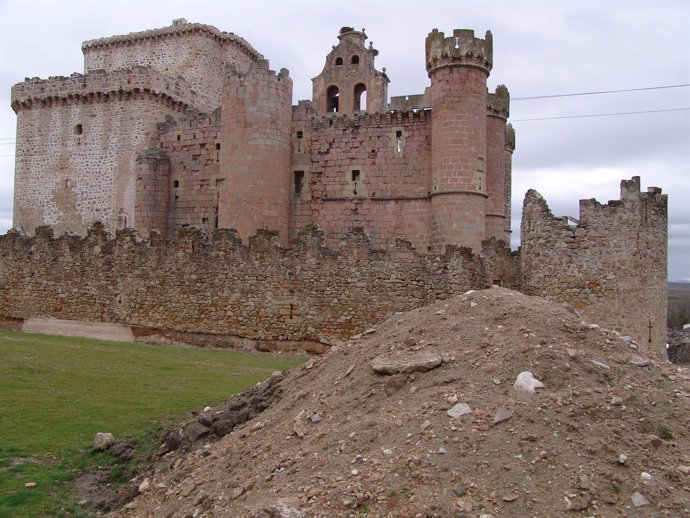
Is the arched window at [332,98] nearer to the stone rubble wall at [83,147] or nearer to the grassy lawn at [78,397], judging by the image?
the stone rubble wall at [83,147]

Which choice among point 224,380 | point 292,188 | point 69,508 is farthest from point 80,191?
point 69,508

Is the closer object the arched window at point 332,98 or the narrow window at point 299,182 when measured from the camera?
the narrow window at point 299,182

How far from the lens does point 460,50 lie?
27391mm

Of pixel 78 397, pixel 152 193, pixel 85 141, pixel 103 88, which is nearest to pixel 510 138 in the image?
pixel 152 193

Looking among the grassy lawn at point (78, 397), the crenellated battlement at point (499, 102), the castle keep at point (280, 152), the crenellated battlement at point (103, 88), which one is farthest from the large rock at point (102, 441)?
the crenellated battlement at point (103, 88)

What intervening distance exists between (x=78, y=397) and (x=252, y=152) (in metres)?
16.9

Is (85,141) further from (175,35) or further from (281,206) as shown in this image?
(281,206)

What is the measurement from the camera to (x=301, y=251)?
22.0 m

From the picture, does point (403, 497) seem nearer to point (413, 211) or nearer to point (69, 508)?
point (69, 508)

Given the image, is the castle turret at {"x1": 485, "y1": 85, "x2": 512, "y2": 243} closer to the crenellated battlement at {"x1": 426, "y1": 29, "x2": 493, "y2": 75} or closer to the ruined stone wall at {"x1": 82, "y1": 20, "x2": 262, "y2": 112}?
the crenellated battlement at {"x1": 426, "y1": 29, "x2": 493, "y2": 75}

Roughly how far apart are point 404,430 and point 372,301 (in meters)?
14.0

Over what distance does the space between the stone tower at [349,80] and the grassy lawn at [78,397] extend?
18.3 m

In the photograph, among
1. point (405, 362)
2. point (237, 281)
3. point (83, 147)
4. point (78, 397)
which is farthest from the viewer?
point (83, 147)

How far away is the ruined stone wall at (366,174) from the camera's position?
29500 millimetres
